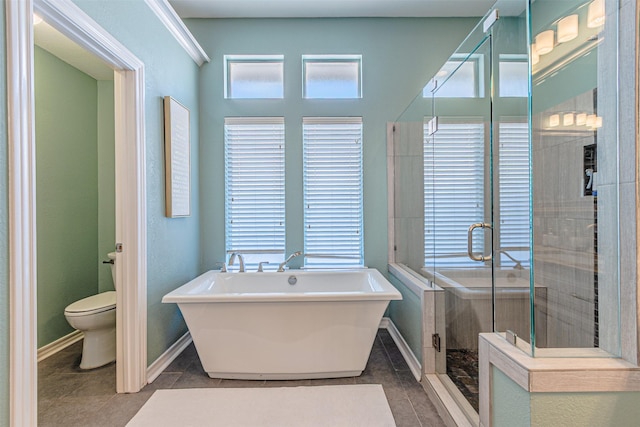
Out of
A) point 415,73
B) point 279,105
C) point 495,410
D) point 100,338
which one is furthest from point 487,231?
point 100,338

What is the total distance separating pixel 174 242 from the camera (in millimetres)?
2613

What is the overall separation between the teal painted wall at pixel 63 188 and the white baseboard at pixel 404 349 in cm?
288

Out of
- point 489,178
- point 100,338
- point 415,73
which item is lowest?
point 100,338

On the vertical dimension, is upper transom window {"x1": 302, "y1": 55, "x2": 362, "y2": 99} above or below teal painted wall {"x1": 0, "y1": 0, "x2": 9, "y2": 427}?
above

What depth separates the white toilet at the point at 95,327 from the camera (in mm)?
2312

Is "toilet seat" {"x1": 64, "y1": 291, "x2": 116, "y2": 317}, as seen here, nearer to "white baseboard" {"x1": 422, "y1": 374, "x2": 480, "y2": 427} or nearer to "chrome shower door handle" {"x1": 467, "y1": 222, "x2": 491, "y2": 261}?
"white baseboard" {"x1": 422, "y1": 374, "x2": 480, "y2": 427}

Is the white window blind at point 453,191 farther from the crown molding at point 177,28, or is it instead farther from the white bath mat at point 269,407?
the crown molding at point 177,28

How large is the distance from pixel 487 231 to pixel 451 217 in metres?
0.30

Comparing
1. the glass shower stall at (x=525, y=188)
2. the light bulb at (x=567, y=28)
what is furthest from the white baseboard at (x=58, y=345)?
the light bulb at (x=567, y=28)

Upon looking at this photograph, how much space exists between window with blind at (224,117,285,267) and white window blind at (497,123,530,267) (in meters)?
1.94

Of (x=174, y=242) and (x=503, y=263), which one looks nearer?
(x=503, y=263)

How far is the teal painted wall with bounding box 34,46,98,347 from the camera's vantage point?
2.70m

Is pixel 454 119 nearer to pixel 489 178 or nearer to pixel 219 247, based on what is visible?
pixel 489 178

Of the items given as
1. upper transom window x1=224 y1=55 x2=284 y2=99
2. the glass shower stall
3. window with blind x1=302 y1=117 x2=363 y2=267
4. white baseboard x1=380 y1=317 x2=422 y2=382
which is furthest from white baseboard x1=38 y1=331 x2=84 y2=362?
the glass shower stall
